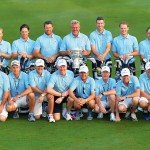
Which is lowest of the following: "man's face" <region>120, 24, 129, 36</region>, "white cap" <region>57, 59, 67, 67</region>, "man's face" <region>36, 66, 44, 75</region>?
"man's face" <region>36, 66, 44, 75</region>

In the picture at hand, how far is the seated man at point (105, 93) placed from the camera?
1257 cm

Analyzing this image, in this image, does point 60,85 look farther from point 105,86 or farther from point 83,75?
point 105,86

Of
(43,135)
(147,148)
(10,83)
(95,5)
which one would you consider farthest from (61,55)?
(95,5)

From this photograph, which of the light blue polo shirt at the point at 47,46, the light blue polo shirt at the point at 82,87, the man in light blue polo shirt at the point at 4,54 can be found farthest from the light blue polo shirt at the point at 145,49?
the man in light blue polo shirt at the point at 4,54

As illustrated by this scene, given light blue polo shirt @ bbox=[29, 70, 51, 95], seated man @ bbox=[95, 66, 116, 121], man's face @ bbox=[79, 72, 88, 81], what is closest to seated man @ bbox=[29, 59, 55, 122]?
light blue polo shirt @ bbox=[29, 70, 51, 95]

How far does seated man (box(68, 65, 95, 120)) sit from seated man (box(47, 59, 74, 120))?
0.63 feet

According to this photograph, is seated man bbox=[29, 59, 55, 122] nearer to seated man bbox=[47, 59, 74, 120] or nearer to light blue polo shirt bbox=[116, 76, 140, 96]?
seated man bbox=[47, 59, 74, 120]

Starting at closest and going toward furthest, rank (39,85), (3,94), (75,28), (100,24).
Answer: (3,94) < (39,85) < (75,28) < (100,24)

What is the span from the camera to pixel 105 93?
497 inches

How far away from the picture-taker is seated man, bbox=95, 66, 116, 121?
12.6 metres

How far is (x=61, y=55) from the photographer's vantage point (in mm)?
13766

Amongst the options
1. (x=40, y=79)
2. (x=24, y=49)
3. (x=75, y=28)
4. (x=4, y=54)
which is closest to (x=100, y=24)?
(x=75, y=28)

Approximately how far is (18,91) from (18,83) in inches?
8.0

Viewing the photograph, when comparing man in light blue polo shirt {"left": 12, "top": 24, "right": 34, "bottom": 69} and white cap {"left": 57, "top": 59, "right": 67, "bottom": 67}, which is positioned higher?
man in light blue polo shirt {"left": 12, "top": 24, "right": 34, "bottom": 69}
